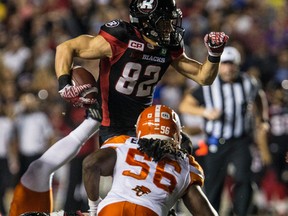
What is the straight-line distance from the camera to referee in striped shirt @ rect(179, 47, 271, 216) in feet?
27.8

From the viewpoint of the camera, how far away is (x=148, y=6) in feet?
20.8

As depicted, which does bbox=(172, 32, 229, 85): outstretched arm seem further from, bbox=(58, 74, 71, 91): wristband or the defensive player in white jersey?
the defensive player in white jersey

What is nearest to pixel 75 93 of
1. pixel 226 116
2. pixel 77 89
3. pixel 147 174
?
pixel 77 89

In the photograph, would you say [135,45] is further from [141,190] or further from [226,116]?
[226,116]

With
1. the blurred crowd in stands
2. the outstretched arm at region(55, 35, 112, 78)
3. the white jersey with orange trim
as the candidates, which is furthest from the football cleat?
the blurred crowd in stands

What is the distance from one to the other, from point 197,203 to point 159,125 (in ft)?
1.55

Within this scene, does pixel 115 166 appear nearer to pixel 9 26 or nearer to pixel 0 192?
pixel 0 192

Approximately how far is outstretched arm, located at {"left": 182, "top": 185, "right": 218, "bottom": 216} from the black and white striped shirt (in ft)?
11.3

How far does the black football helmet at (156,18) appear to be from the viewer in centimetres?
634

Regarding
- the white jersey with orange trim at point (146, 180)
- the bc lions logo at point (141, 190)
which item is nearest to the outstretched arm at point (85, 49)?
the white jersey with orange trim at point (146, 180)

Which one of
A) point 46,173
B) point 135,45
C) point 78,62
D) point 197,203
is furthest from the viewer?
point 78,62

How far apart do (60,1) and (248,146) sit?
601cm

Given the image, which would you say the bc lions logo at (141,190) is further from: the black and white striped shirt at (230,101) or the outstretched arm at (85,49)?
the black and white striped shirt at (230,101)

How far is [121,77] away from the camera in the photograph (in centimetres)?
653
